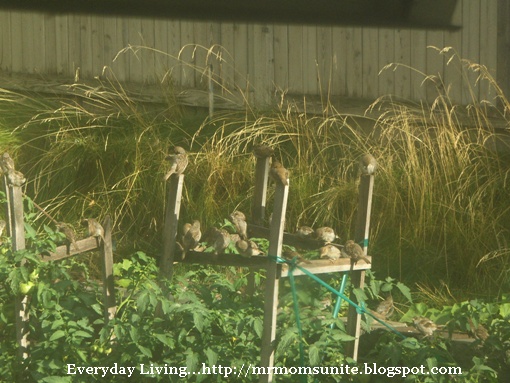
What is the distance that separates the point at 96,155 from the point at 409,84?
8.28ft

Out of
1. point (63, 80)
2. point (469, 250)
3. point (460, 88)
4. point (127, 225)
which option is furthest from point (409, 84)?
point (63, 80)

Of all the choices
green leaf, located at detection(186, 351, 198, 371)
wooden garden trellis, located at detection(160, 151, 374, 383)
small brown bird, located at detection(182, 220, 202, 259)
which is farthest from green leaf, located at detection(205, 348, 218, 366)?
small brown bird, located at detection(182, 220, 202, 259)

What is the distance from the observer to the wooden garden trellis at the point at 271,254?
4188mm

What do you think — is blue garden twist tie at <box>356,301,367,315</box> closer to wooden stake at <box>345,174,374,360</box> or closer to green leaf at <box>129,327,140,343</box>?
wooden stake at <box>345,174,374,360</box>

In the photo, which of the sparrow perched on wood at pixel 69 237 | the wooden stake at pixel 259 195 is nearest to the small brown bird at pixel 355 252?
the wooden stake at pixel 259 195

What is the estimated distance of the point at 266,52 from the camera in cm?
852

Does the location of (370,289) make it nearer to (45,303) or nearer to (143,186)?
(45,303)

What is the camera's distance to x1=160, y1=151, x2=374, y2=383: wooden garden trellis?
13.7 feet

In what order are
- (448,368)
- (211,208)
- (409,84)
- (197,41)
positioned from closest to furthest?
(448,368) → (211,208) → (409,84) → (197,41)

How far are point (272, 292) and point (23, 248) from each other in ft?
4.45

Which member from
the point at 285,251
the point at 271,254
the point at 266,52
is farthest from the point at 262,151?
the point at 266,52

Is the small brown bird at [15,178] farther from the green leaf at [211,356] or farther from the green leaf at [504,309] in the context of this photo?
the green leaf at [504,309]

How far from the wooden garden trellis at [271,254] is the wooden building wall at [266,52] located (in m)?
2.78

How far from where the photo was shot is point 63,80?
925cm
